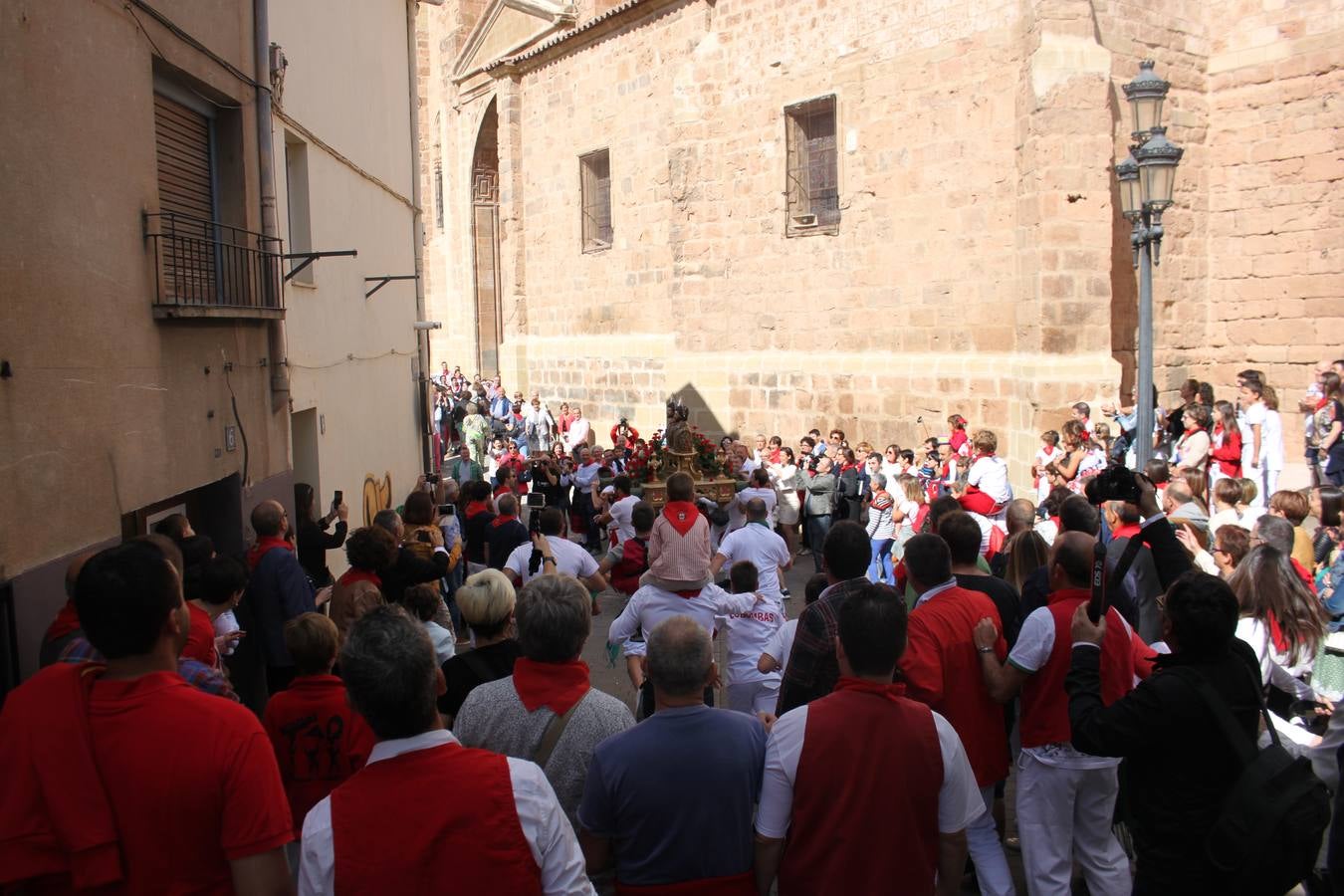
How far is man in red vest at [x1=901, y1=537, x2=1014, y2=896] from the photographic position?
4.30m

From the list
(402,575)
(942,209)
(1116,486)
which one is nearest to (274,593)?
(402,575)

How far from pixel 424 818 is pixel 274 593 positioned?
12.0ft

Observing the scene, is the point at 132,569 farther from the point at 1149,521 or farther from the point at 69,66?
the point at 1149,521

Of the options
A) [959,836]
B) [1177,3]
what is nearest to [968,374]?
[1177,3]

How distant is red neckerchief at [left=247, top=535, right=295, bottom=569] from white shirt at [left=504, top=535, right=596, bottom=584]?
1.51 metres

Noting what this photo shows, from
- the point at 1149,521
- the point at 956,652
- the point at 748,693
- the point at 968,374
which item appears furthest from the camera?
the point at 968,374

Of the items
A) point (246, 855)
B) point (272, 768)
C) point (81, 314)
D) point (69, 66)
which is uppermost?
point (69, 66)

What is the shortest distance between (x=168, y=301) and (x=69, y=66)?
1.39 meters

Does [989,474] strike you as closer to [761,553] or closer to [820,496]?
[820,496]

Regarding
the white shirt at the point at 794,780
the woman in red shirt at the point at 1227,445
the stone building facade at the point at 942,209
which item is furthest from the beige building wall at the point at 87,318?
the stone building facade at the point at 942,209

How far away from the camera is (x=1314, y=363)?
543 inches

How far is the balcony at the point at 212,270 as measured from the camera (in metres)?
6.30

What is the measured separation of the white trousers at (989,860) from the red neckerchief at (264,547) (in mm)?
3635

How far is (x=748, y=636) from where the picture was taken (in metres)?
6.18
